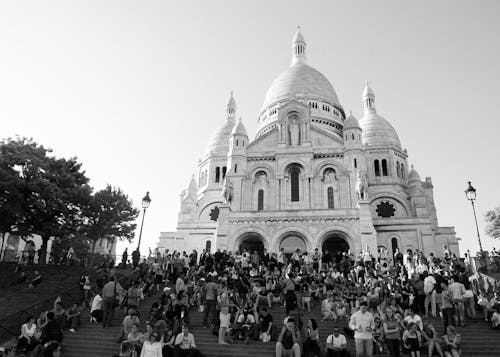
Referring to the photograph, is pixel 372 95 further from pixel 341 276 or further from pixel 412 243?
pixel 341 276

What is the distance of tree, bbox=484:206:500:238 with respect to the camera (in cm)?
4411

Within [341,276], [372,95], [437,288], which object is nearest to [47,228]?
[341,276]

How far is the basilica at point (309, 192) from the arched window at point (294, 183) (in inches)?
3.6

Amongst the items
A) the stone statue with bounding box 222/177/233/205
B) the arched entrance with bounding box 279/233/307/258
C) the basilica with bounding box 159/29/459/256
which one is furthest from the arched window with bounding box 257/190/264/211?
the arched entrance with bounding box 279/233/307/258

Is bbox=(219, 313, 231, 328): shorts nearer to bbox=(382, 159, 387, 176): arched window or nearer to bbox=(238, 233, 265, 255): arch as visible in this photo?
bbox=(238, 233, 265, 255): arch

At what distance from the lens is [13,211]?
26.9 metres

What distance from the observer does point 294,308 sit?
602 inches

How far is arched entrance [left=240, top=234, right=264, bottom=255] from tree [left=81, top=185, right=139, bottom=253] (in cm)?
1200

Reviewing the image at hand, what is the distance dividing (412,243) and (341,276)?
823 inches

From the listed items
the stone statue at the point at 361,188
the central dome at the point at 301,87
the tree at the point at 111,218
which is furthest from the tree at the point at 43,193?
the central dome at the point at 301,87

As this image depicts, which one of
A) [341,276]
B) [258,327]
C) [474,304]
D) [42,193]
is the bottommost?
[258,327]

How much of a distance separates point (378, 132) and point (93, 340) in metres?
43.9

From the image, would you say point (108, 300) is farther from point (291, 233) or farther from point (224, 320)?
point (291, 233)

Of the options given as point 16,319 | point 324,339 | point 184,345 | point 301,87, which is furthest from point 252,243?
point 301,87
